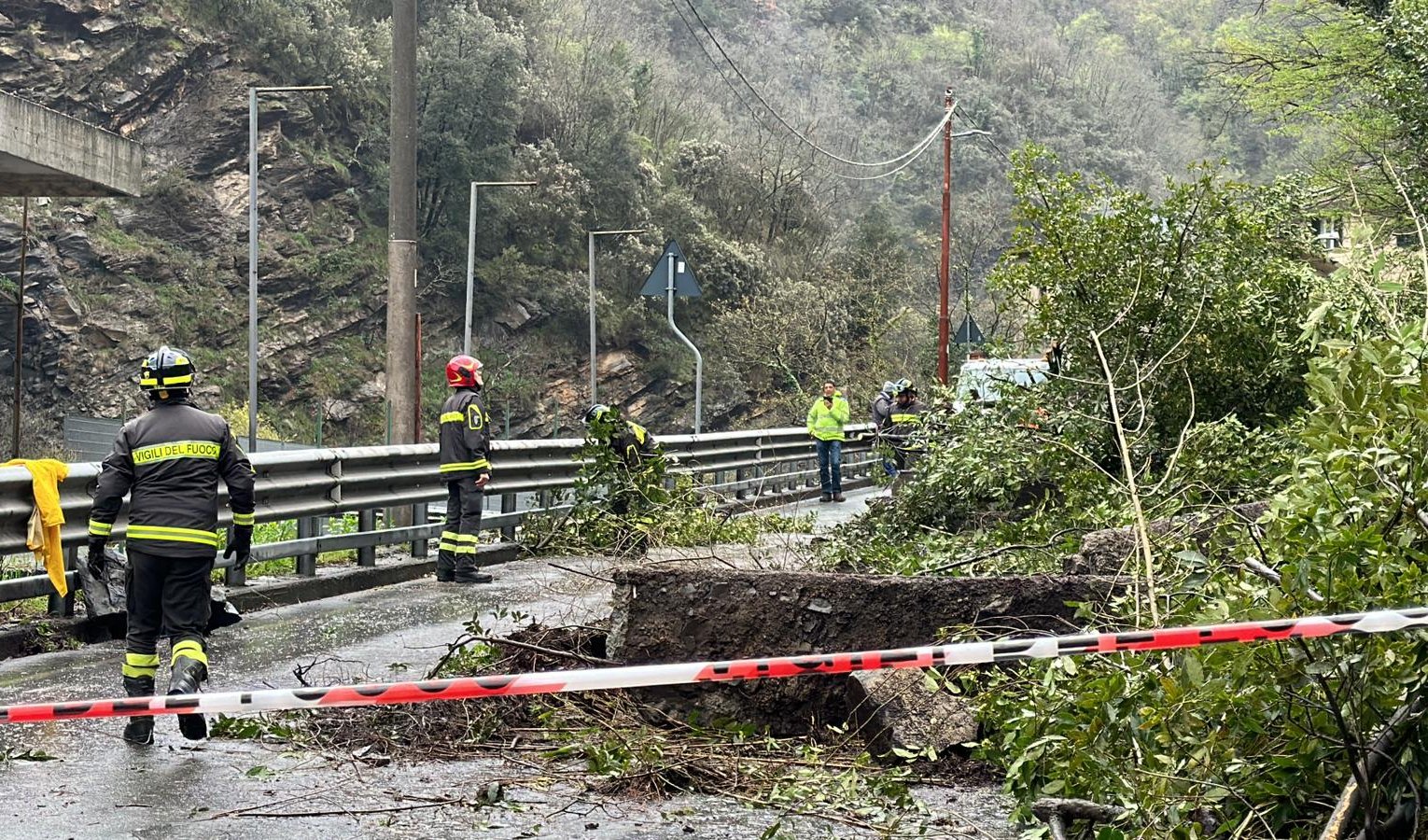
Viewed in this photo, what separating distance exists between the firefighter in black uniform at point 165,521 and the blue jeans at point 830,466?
16514 mm

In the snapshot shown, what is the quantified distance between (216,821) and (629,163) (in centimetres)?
4657

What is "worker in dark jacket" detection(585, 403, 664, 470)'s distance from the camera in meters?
14.7

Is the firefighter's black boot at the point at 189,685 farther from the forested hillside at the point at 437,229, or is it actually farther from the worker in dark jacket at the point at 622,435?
the forested hillside at the point at 437,229

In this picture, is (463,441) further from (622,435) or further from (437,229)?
(437,229)

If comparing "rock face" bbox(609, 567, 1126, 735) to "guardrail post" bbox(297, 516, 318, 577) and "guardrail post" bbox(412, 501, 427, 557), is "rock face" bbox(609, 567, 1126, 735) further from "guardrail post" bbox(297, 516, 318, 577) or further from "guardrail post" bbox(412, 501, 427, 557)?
"guardrail post" bbox(412, 501, 427, 557)

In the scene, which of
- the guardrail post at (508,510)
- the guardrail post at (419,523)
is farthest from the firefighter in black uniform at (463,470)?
the guardrail post at (508,510)

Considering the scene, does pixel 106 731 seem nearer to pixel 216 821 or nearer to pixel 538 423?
pixel 216 821

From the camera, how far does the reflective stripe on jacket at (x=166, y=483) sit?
7.03 meters

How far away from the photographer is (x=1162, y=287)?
11859mm

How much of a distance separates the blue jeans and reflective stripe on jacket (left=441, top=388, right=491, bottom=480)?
1087cm

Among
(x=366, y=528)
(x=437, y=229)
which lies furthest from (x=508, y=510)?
(x=437, y=229)

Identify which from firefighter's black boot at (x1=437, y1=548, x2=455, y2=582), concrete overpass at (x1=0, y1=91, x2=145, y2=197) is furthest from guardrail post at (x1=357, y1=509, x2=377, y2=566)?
concrete overpass at (x1=0, y1=91, x2=145, y2=197)

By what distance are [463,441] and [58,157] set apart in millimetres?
4234

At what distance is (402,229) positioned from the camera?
15180 millimetres
